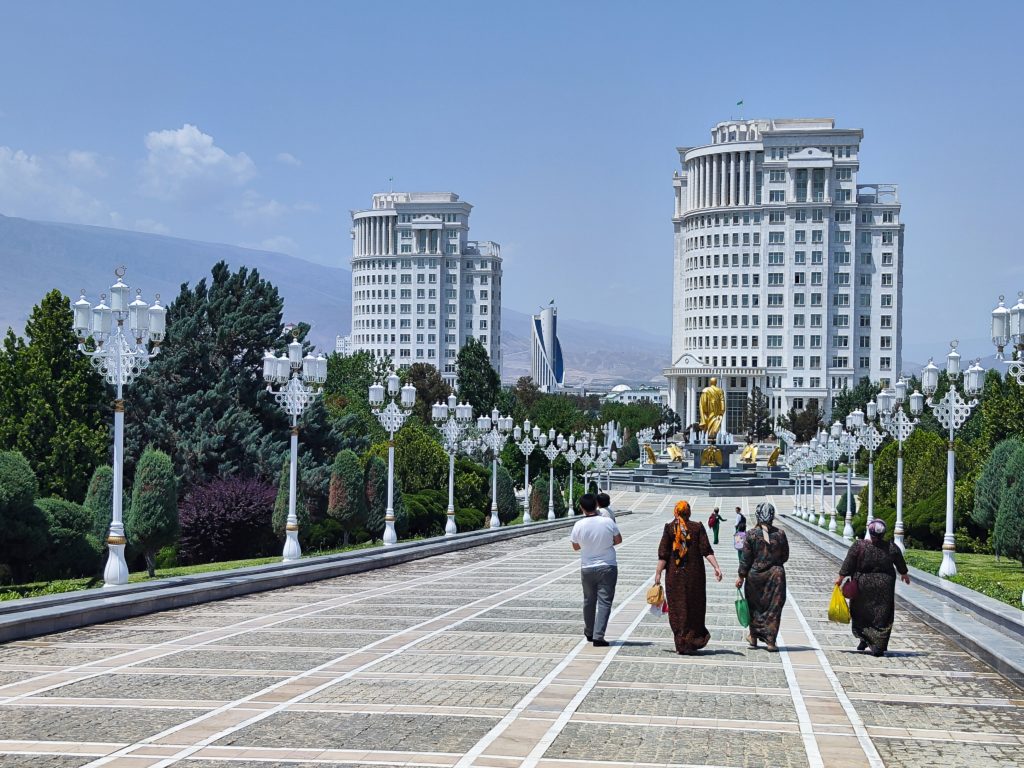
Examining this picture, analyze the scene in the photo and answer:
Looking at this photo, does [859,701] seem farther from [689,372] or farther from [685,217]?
[685,217]

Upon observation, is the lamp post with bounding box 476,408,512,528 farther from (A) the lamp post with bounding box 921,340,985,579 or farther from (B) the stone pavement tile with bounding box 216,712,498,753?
(B) the stone pavement tile with bounding box 216,712,498,753

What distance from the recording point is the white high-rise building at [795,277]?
16675 cm

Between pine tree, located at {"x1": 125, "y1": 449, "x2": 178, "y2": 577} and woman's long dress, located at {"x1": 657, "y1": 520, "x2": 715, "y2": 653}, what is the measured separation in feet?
54.4

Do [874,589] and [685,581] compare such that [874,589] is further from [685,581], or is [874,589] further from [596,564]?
[596,564]

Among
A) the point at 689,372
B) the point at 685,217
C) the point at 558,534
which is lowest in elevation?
the point at 558,534

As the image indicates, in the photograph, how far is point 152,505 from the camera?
92.5 ft

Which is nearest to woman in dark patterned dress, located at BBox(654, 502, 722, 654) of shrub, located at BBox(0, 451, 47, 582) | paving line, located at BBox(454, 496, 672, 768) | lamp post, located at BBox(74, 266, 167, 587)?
paving line, located at BBox(454, 496, 672, 768)

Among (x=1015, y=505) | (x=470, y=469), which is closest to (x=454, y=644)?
(x=1015, y=505)

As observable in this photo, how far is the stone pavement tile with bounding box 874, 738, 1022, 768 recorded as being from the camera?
894 cm

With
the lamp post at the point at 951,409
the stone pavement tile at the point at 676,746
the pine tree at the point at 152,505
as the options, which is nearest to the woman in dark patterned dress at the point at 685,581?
the stone pavement tile at the point at 676,746

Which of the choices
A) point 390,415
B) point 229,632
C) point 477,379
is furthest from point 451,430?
point 477,379

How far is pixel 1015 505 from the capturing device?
1118 inches

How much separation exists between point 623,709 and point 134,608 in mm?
8885

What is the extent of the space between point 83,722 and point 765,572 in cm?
722
